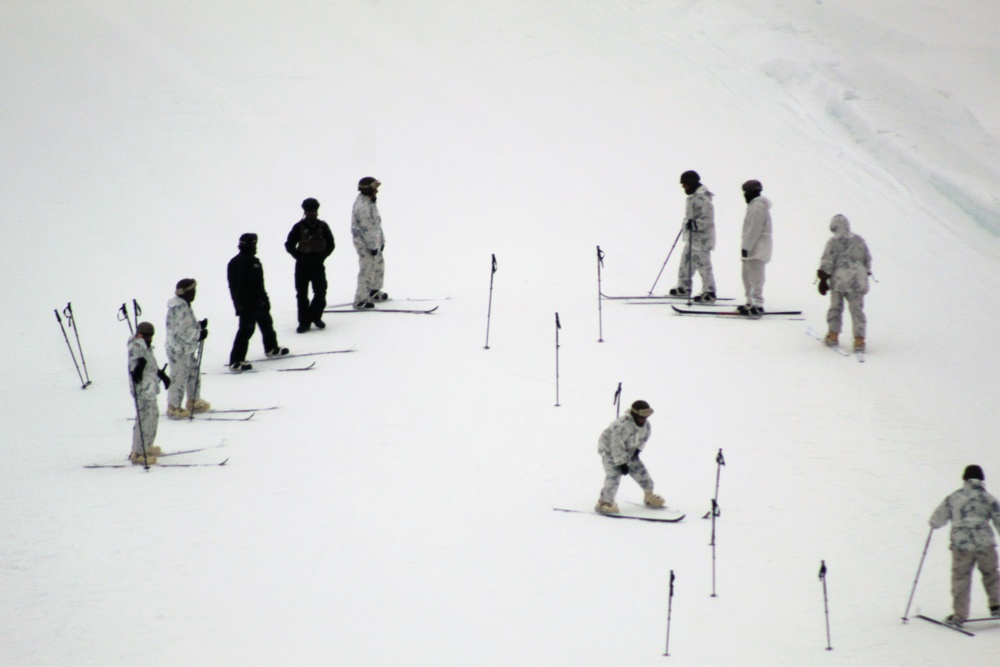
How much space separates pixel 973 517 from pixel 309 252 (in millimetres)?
9875

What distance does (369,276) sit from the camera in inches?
723

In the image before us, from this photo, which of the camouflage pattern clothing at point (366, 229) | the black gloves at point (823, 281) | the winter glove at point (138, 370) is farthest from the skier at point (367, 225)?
the black gloves at point (823, 281)

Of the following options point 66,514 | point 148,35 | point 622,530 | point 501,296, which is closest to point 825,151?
point 501,296

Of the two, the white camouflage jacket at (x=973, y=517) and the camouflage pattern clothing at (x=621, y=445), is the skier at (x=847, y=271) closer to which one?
the camouflage pattern clothing at (x=621, y=445)

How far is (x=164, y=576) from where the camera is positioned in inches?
409

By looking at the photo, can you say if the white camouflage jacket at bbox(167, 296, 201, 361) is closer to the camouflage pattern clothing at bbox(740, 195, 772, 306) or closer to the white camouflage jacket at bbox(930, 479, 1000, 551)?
the camouflage pattern clothing at bbox(740, 195, 772, 306)

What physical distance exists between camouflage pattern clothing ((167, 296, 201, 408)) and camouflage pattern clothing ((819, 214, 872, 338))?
310 inches

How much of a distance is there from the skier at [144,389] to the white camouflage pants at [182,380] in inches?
53.7

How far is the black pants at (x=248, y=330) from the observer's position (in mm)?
15773

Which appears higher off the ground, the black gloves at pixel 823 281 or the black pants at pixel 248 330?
the black gloves at pixel 823 281

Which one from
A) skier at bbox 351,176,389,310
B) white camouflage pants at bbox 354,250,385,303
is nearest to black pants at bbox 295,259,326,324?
skier at bbox 351,176,389,310

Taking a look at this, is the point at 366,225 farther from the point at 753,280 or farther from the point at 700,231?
the point at 753,280

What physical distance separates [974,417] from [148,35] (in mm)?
22904

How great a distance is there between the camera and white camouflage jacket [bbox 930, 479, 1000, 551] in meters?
10.0
